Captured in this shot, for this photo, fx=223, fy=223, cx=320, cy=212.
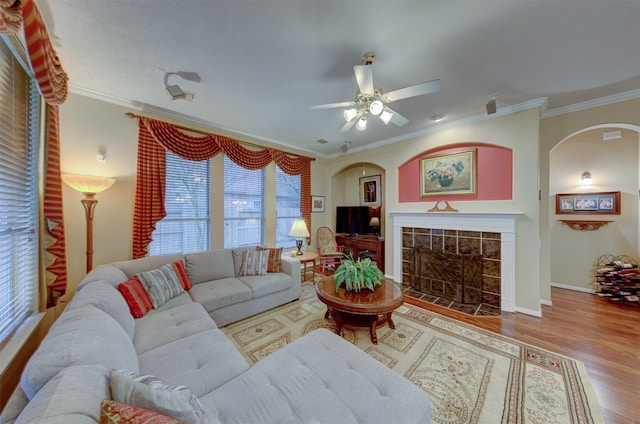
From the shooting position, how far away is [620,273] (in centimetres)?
314

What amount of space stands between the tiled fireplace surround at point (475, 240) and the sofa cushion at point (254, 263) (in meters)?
2.38

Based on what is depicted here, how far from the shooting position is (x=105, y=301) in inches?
58.2

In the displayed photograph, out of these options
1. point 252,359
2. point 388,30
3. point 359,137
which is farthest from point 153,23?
point 359,137

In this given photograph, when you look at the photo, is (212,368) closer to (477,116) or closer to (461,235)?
(461,235)

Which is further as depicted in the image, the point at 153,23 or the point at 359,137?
the point at 359,137

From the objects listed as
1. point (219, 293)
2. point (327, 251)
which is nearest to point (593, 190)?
point (327, 251)

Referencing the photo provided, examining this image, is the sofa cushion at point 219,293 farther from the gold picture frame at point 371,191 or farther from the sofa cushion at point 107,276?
the gold picture frame at point 371,191

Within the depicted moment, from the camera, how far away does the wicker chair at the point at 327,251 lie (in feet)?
15.1

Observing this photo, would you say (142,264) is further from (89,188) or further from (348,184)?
(348,184)

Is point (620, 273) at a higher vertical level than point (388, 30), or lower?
lower

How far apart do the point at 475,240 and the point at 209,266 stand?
3638mm

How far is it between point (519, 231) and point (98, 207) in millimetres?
5231

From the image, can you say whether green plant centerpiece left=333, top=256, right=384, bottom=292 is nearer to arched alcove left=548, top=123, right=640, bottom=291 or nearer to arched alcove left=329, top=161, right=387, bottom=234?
A: arched alcove left=329, top=161, right=387, bottom=234

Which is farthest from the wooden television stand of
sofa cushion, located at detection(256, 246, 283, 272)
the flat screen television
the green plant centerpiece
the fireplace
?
sofa cushion, located at detection(256, 246, 283, 272)
